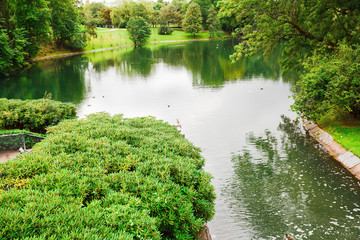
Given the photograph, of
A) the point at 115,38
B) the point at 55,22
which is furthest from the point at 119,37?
the point at 55,22

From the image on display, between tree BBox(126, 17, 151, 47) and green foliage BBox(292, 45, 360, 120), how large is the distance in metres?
80.1

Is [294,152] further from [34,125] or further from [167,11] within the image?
[167,11]

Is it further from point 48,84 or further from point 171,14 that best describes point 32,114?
point 171,14

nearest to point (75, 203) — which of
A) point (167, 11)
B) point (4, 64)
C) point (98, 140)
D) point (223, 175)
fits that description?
point (98, 140)

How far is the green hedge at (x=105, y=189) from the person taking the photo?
4.88m

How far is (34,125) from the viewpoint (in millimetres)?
17234

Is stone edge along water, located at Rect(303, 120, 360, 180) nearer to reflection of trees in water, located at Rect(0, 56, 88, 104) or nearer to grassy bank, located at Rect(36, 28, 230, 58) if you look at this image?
reflection of trees in water, located at Rect(0, 56, 88, 104)

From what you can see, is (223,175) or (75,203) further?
(223,175)

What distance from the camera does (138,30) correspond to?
90.8 m

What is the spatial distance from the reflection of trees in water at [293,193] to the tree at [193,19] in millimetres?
92050

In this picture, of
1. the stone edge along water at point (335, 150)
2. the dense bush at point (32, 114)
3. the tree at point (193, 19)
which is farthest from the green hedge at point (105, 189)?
the tree at point (193, 19)

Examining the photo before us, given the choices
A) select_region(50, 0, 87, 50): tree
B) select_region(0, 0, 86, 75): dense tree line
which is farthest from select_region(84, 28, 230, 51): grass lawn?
select_region(50, 0, 87, 50): tree

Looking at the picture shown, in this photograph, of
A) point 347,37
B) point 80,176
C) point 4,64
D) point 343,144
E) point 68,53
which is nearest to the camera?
point 80,176

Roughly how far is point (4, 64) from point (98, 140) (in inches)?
1702
